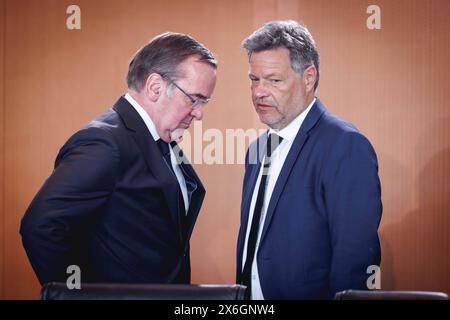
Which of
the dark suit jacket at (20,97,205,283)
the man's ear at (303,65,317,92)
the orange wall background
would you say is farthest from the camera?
→ the orange wall background

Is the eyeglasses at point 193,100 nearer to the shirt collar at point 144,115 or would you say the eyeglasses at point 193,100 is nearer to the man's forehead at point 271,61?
the shirt collar at point 144,115

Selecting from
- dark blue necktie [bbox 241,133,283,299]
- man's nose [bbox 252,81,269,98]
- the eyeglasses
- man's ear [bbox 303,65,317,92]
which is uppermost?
man's ear [bbox 303,65,317,92]

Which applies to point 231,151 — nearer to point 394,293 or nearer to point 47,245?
point 47,245

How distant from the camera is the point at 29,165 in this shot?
301cm

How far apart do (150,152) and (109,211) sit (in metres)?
0.27

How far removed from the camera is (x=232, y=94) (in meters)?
2.97

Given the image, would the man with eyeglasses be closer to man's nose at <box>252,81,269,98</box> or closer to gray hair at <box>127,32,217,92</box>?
gray hair at <box>127,32,217,92</box>

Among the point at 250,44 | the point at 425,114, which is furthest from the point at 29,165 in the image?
the point at 425,114

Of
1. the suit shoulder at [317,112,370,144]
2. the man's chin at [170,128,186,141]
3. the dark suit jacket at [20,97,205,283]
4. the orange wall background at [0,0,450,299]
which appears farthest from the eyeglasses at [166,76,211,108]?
the orange wall background at [0,0,450,299]

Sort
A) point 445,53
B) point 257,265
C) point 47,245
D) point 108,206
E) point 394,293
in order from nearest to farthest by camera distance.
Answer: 1. point 394,293
2. point 47,245
3. point 108,206
4. point 257,265
5. point 445,53

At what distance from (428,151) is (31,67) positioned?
2.11m

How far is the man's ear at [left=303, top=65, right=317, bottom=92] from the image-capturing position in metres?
2.40

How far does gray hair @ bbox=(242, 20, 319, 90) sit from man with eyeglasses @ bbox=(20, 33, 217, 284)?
0.22m

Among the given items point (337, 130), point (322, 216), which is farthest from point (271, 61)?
point (322, 216)
